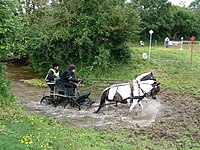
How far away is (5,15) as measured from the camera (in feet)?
26.2

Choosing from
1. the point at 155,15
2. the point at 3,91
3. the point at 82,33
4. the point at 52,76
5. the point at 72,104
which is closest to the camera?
the point at 3,91

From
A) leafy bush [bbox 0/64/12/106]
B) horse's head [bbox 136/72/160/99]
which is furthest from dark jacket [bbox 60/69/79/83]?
horse's head [bbox 136/72/160/99]

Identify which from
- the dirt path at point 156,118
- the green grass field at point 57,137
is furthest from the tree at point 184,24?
the green grass field at point 57,137

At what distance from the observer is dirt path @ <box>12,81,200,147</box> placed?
27.5ft

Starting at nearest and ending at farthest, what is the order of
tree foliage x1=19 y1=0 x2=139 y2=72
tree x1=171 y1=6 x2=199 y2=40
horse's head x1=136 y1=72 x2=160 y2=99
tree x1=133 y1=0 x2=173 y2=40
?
horse's head x1=136 y1=72 x2=160 y2=99 → tree foliage x1=19 y1=0 x2=139 y2=72 → tree x1=133 y1=0 x2=173 y2=40 → tree x1=171 y1=6 x2=199 y2=40

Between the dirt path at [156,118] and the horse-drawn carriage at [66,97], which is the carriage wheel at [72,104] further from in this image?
the dirt path at [156,118]

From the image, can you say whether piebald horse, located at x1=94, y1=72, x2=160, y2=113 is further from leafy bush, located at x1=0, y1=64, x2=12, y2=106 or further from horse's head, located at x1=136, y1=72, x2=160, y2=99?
leafy bush, located at x1=0, y1=64, x2=12, y2=106

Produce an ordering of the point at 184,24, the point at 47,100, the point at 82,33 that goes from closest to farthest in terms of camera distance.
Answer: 1. the point at 47,100
2. the point at 82,33
3. the point at 184,24

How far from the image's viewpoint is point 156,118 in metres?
9.93

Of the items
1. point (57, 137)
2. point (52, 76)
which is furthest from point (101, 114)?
point (57, 137)

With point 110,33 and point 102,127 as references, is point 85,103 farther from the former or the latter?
point 110,33

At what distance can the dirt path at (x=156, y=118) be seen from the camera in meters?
8.38

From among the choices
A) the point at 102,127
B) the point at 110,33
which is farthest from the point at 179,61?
the point at 102,127

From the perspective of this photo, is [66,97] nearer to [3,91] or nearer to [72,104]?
[72,104]
